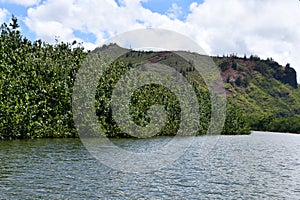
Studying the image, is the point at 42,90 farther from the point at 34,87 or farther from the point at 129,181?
the point at 129,181

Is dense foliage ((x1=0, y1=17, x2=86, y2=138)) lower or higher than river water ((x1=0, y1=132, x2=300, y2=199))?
higher

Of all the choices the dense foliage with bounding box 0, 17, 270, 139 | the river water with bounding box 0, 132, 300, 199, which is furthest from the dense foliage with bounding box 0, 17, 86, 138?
the river water with bounding box 0, 132, 300, 199

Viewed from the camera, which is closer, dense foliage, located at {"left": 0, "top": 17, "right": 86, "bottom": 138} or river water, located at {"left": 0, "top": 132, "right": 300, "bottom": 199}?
river water, located at {"left": 0, "top": 132, "right": 300, "bottom": 199}

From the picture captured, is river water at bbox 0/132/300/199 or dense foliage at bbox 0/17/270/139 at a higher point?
dense foliage at bbox 0/17/270/139

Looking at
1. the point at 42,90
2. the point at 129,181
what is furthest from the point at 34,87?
the point at 129,181

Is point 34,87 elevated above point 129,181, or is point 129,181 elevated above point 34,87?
point 34,87

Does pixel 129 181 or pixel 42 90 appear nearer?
pixel 129 181

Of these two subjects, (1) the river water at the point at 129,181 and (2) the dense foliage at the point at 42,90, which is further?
(2) the dense foliage at the point at 42,90

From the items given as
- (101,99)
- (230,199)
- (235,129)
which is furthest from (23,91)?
(235,129)

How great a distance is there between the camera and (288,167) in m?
35.5

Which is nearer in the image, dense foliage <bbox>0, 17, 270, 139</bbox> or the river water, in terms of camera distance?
the river water

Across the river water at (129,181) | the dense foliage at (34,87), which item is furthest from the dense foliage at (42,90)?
the river water at (129,181)

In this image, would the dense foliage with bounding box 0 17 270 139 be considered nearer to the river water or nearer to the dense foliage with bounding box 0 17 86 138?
the dense foliage with bounding box 0 17 86 138

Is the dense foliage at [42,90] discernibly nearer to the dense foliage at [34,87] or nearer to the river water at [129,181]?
the dense foliage at [34,87]
